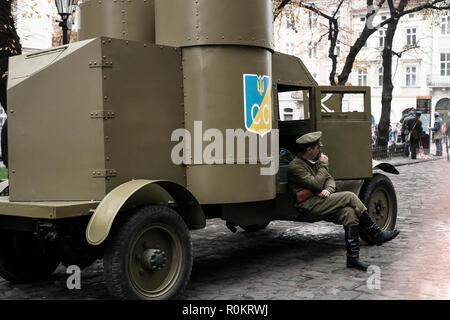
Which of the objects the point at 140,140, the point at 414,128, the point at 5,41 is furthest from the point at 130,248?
the point at 414,128

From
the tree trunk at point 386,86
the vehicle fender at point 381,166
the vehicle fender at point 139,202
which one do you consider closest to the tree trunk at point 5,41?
the vehicle fender at point 139,202

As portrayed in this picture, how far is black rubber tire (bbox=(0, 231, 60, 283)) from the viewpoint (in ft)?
19.1

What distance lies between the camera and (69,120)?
5.18 metres

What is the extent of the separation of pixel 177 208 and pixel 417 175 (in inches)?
526

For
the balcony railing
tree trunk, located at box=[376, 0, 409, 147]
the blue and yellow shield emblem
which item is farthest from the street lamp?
the balcony railing

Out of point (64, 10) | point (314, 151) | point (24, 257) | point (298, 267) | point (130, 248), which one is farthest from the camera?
point (64, 10)

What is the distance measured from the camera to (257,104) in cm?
595

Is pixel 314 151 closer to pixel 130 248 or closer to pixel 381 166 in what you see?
pixel 381 166

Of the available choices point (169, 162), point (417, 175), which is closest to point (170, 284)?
point (169, 162)

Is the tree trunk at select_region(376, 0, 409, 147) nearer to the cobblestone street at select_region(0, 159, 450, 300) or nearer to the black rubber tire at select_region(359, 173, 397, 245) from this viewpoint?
the cobblestone street at select_region(0, 159, 450, 300)

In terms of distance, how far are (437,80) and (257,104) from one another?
4909 centimetres

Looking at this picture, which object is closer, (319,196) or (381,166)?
(319,196)

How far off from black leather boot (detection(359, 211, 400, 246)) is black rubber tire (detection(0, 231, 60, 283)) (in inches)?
131

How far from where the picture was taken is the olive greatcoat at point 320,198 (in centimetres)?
647
